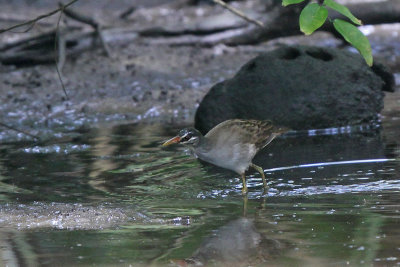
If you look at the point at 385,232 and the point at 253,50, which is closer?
the point at 385,232

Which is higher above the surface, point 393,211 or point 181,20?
point 181,20

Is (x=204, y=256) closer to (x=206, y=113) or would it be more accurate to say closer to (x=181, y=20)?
(x=206, y=113)

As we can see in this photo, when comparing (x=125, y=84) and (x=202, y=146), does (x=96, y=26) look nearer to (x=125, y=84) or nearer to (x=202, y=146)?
(x=125, y=84)

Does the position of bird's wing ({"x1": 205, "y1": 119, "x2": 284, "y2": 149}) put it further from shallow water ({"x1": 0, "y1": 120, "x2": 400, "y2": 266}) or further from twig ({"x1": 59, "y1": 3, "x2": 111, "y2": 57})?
twig ({"x1": 59, "y1": 3, "x2": 111, "y2": 57})

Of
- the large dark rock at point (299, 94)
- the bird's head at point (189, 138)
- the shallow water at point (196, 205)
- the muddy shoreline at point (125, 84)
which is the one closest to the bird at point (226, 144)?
the bird's head at point (189, 138)

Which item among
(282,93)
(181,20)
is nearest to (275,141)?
(282,93)

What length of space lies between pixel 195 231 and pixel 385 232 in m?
1.31

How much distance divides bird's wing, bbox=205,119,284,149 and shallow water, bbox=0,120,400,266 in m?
0.39

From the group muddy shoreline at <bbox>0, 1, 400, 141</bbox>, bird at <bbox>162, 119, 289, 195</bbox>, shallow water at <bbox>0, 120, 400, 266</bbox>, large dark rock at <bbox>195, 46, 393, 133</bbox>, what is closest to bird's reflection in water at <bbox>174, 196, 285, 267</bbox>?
shallow water at <bbox>0, 120, 400, 266</bbox>

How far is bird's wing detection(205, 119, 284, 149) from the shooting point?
298 inches

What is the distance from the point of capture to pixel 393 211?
6.22 metres

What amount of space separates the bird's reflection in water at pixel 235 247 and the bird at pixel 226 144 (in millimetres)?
1364

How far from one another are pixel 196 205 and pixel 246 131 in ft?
3.84

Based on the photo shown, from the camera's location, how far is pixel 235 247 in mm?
5449
